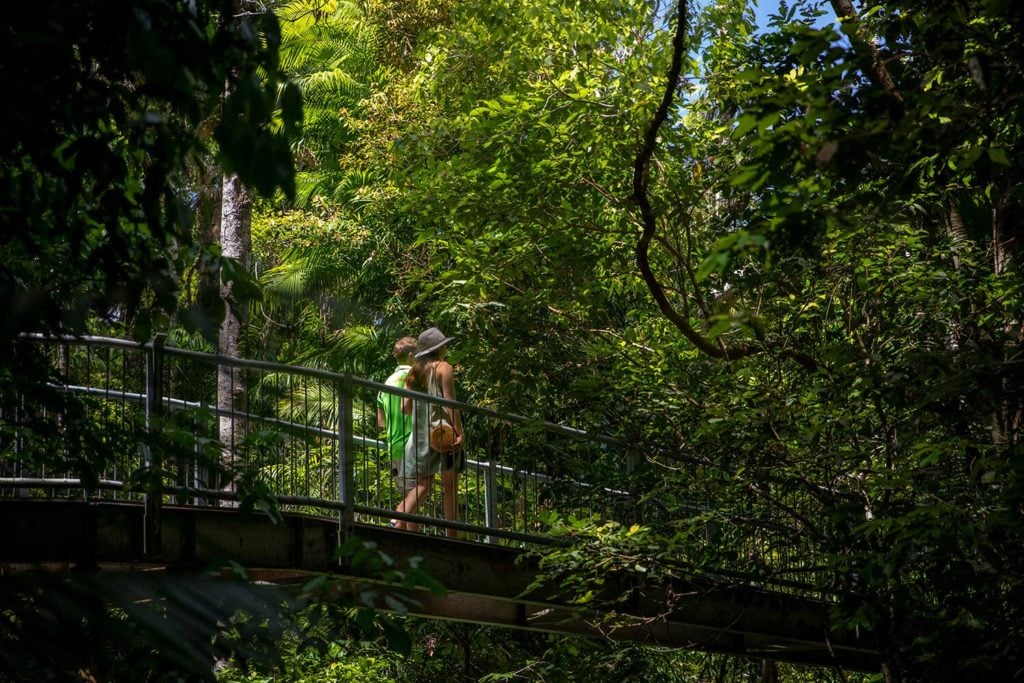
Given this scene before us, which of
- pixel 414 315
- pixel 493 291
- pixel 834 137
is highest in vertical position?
pixel 414 315

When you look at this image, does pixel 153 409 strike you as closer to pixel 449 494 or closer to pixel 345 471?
pixel 345 471

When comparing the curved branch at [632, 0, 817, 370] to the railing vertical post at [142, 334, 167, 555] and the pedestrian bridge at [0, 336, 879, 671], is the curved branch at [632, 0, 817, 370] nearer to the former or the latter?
the pedestrian bridge at [0, 336, 879, 671]

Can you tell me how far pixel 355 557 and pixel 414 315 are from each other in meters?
18.8

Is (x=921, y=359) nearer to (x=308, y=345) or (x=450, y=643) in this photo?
(x=450, y=643)

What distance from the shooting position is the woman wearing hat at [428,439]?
1013 cm

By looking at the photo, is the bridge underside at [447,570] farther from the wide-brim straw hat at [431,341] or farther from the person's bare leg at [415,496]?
the wide-brim straw hat at [431,341]

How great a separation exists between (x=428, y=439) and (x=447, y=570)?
38.1 inches

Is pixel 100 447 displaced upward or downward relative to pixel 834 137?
downward

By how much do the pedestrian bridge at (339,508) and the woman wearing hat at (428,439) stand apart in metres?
0.19

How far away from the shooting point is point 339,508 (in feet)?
29.9

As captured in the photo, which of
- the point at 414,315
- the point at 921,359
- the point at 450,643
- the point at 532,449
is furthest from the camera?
the point at 414,315

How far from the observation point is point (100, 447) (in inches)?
229

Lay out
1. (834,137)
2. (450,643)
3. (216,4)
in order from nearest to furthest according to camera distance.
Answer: (216,4), (834,137), (450,643)

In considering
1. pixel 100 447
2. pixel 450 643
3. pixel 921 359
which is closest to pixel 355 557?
pixel 100 447
